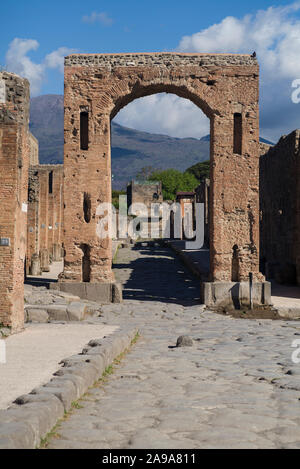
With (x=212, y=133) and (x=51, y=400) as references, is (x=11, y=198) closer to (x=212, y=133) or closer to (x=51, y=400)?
(x=51, y=400)

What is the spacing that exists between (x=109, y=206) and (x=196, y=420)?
10245mm

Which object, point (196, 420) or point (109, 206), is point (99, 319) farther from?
point (196, 420)

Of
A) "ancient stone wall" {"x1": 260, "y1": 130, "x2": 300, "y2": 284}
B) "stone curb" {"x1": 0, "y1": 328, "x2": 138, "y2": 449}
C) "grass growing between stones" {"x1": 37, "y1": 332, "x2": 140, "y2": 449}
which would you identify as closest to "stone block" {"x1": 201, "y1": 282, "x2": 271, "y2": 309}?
"ancient stone wall" {"x1": 260, "y1": 130, "x2": 300, "y2": 284}

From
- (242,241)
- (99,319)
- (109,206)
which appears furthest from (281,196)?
(99,319)

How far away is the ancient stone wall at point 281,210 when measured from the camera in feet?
57.6

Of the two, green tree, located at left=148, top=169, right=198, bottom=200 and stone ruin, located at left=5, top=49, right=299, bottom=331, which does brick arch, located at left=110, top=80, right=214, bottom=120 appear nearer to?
stone ruin, located at left=5, top=49, right=299, bottom=331

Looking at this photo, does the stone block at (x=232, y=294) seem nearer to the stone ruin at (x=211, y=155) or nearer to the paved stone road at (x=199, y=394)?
the stone ruin at (x=211, y=155)

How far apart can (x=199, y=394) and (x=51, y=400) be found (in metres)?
1.67

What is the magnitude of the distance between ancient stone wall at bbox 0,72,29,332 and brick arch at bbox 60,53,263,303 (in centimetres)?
478

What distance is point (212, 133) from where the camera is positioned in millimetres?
14328

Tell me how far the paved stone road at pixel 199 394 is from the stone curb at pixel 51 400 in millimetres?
141

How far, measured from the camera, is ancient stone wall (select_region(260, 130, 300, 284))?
17562mm

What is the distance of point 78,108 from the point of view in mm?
14430
